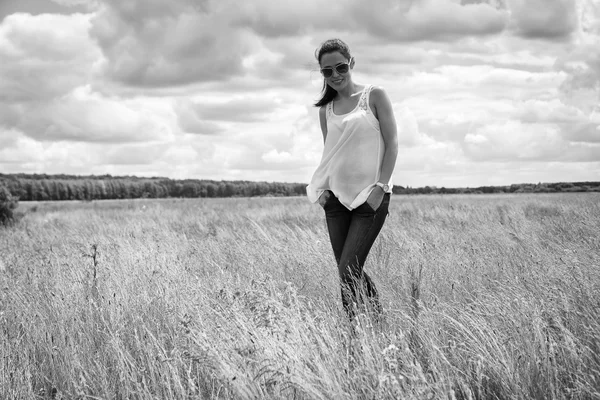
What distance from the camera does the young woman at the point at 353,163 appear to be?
347 centimetres

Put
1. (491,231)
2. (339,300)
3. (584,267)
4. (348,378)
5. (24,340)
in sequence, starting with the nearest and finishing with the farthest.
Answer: (348,378)
(24,340)
(339,300)
(584,267)
(491,231)

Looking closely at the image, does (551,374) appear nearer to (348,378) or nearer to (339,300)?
(348,378)

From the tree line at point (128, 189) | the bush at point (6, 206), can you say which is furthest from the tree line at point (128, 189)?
the bush at point (6, 206)

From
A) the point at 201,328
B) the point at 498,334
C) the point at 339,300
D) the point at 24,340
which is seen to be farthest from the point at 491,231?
the point at 24,340

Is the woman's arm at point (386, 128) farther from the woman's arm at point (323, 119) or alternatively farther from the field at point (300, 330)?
the field at point (300, 330)

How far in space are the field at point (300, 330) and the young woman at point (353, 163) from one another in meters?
0.50

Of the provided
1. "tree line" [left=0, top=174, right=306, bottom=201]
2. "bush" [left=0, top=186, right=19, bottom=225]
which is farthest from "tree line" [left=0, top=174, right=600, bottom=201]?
"bush" [left=0, top=186, right=19, bottom=225]

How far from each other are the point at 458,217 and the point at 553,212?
13.3 feet

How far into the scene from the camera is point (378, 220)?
3531mm

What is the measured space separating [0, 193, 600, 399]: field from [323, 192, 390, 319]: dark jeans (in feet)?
0.96

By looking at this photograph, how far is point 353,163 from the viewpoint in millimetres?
3523

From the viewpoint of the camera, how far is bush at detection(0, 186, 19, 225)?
15836mm

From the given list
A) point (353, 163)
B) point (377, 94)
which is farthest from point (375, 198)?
point (377, 94)

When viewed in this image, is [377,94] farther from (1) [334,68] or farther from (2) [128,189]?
(2) [128,189]
